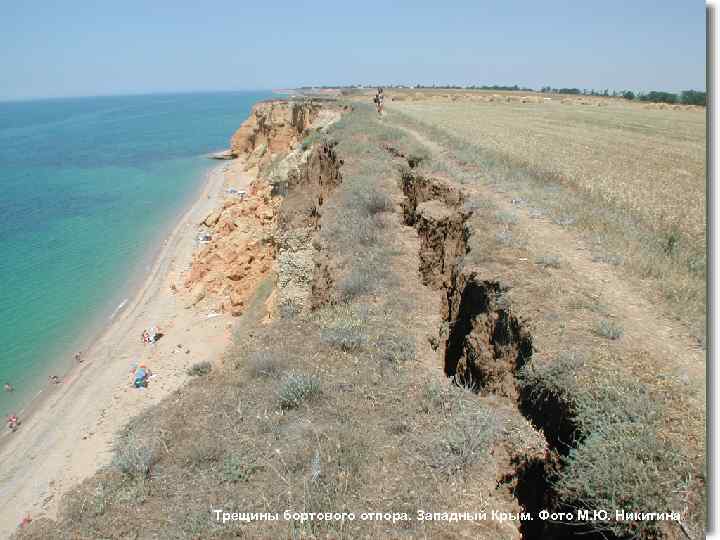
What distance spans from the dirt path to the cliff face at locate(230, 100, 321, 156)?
35.7m

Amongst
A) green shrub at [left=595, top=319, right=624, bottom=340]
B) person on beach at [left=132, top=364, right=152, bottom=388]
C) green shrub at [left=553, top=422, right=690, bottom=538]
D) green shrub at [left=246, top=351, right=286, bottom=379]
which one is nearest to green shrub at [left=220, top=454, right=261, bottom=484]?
green shrub at [left=246, top=351, right=286, bottom=379]

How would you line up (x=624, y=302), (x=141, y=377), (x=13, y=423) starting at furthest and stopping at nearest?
(x=141, y=377)
(x=13, y=423)
(x=624, y=302)

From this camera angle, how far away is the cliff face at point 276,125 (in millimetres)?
46094

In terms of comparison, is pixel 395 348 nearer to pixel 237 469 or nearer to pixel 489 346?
pixel 489 346

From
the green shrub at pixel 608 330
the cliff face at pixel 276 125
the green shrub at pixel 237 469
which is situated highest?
the cliff face at pixel 276 125

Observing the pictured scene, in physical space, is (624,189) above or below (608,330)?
above

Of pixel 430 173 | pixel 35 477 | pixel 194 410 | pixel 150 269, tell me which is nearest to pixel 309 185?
pixel 430 173

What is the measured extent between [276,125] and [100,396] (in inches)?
1648

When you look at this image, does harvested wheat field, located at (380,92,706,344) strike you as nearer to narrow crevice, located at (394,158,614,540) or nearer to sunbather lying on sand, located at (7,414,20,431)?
narrow crevice, located at (394,158,614,540)

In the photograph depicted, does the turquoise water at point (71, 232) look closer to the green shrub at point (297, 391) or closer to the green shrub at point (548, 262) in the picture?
the green shrub at point (297, 391)

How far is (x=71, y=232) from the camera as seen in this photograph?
36250 mm

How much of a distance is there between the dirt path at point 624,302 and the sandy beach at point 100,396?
1175 cm

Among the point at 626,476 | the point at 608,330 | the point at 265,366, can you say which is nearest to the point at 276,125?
the point at 265,366

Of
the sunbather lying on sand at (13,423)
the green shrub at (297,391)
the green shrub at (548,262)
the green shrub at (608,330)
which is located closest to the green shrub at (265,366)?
the green shrub at (297,391)
